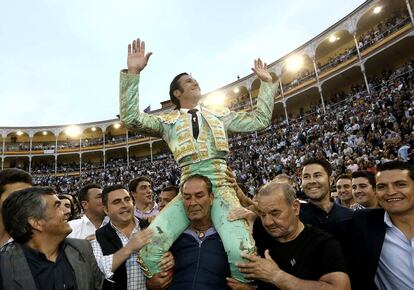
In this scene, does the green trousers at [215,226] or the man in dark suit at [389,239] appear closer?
the green trousers at [215,226]

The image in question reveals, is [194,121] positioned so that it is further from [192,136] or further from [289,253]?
[289,253]

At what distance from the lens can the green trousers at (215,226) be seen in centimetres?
241

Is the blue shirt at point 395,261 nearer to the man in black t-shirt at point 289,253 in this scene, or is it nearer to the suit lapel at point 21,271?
the man in black t-shirt at point 289,253

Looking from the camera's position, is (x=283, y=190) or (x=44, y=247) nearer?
(x=44, y=247)

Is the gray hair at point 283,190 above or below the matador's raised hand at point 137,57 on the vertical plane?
below

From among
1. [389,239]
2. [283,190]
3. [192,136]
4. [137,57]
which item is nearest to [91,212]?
[192,136]

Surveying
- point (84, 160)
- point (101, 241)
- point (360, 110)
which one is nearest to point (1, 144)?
point (84, 160)

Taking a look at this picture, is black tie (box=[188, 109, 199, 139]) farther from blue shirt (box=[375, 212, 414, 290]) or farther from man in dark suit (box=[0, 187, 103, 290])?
blue shirt (box=[375, 212, 414, 290])

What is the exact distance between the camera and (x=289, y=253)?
2.47 metres

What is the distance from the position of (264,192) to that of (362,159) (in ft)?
33.4

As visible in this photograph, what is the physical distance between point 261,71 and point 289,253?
1883mm

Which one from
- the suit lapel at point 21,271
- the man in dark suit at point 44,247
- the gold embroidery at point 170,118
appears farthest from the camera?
the gold embroidery at point 170,118

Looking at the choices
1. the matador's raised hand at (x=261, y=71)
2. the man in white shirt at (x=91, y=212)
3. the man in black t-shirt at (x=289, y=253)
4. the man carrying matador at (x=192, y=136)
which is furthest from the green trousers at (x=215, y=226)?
the man in white shirt at (x=91, y=212)

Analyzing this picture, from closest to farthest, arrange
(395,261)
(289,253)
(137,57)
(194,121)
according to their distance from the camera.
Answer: (289,253) < (395,261) < (137,57) < (194,121)
